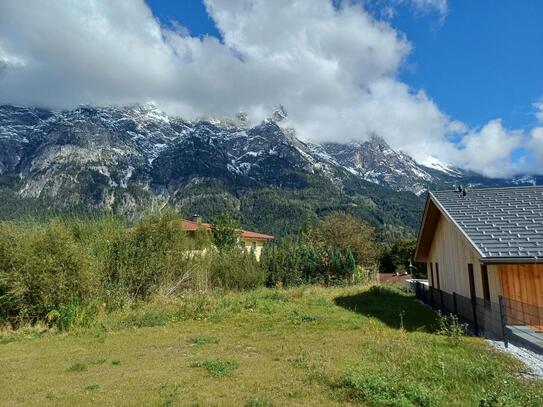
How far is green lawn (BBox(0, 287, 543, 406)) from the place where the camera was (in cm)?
588

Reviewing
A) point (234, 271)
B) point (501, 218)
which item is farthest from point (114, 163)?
point (501, 218)

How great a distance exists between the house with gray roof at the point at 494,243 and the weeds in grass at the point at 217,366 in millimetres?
6004

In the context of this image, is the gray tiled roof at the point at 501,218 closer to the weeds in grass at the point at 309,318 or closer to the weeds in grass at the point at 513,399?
the weeds in grass at the point at 513,399

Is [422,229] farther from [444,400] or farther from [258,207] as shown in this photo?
[258,207]

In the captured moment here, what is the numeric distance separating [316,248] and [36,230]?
19166mm

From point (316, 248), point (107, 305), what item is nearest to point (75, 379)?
point (107, 305)

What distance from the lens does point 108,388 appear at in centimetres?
695

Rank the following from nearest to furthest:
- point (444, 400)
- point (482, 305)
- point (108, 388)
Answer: point (444, 400) < point (108, 388) < point (482, 305)

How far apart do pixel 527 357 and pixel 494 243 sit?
2.95 m

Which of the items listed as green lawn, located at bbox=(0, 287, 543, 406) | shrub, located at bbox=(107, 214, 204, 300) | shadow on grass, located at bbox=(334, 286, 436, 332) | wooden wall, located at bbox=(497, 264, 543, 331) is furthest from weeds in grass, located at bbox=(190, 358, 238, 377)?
shrub, located at bbox=(107, 214, 204, 300)

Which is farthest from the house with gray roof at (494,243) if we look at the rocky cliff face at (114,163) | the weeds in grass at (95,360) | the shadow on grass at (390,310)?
the rocky cliff face at (114,163)

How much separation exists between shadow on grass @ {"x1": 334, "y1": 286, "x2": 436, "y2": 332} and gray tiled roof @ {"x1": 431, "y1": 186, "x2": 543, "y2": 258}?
9.47ft

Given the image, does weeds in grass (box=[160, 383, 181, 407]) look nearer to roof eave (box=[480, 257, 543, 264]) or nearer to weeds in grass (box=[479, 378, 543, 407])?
weeds in grass (box=[479, 378, 543, 407])

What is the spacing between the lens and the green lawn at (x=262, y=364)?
19.3 ft
